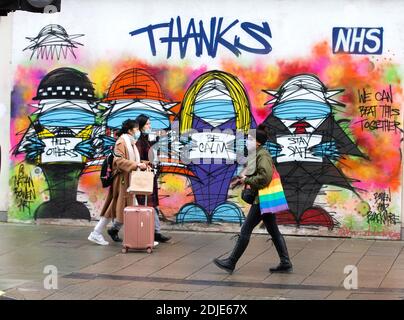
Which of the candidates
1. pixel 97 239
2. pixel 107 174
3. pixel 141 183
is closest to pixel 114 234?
pixel 97 239

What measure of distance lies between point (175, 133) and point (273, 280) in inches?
172

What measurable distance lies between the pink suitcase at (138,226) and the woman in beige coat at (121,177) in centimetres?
50

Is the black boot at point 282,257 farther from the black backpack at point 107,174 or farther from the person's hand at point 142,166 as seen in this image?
the black backpack at point 107,174

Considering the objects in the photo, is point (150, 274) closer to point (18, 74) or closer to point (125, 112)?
point (125, 112)

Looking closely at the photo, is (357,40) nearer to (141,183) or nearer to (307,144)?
(307,144)

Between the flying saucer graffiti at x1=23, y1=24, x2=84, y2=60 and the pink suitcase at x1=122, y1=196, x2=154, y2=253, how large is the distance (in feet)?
12.3

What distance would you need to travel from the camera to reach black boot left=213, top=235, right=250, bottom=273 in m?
10.3

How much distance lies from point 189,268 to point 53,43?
5380mm

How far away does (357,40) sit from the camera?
1305 centimetres

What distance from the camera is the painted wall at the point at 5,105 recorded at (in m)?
14.1

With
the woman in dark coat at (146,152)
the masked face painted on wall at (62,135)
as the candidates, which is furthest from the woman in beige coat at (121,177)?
the masked face painted on wall at (62,135)

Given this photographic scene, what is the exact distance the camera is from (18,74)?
1412 centimetres

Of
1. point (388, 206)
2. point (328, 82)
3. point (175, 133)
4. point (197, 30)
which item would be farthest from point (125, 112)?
point (388, 206)

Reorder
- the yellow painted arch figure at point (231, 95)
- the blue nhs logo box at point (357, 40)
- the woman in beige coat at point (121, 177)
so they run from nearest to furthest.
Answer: the woman in beige coat at point (121, 177) → the blue nhs logo box at point (357, 40) → the yellow painted arch figure at point (231, 95)
